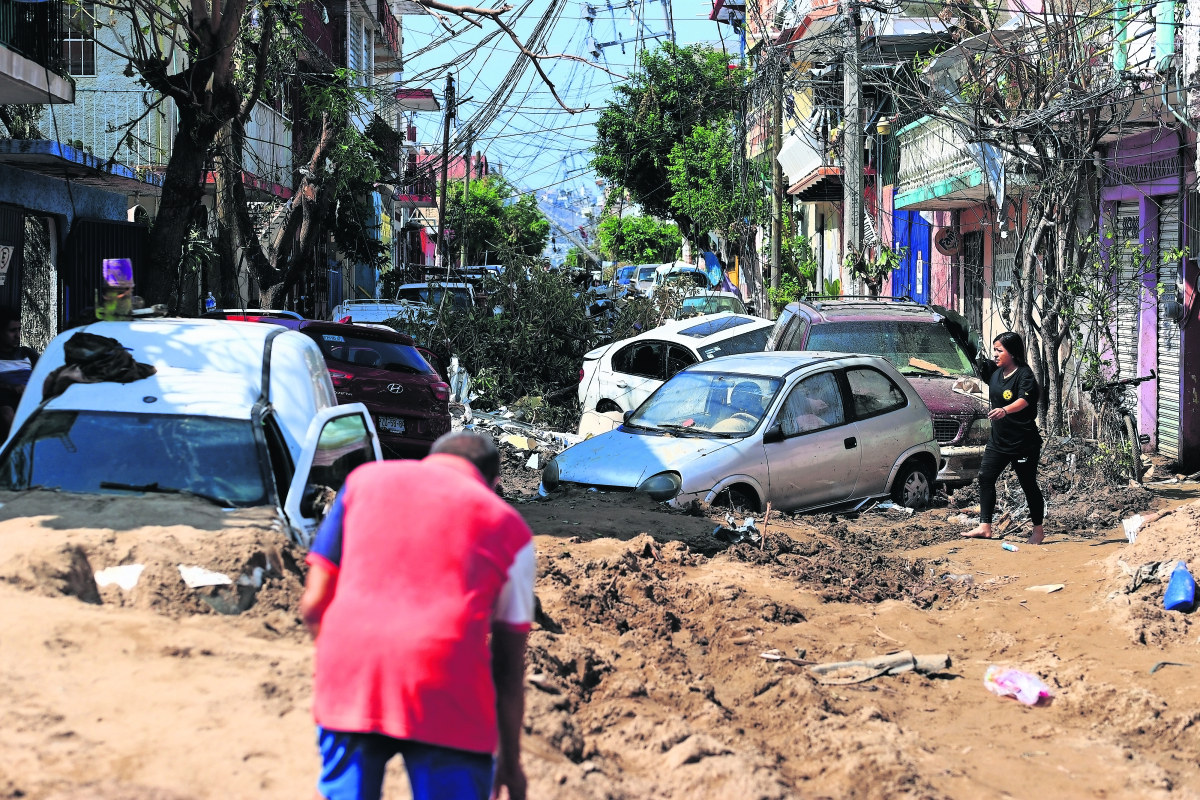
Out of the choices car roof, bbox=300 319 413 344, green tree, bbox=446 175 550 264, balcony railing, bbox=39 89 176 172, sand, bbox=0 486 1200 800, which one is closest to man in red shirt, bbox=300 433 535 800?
sand, bbox=0 486 1200 800

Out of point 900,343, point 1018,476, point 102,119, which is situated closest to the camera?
point 1018,476

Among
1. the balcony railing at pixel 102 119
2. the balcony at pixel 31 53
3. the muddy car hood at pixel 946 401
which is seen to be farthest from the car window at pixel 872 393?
the balcony railing at pixel 102 119

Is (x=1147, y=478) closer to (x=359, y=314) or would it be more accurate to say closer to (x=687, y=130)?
(x=359, y=314)

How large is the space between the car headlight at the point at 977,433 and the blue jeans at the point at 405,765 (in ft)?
32.4

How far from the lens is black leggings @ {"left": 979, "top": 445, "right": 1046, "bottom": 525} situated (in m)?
9.16

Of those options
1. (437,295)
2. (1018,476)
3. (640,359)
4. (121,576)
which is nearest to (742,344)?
(640,359)

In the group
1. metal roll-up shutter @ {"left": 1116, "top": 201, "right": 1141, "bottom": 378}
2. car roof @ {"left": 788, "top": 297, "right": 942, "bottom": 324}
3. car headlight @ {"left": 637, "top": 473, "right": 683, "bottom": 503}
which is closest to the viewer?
car headlight @ {"left": 637, "top": 473, "right": 683, "bottom": 503}

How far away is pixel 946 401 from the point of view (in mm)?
12008

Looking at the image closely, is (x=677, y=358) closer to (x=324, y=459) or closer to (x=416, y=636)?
(x=324, y=459)

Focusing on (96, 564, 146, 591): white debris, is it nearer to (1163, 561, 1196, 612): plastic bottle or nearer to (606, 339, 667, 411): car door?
(1163, 561, 1196, 612): plastic bottle

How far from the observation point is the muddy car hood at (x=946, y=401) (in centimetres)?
1189

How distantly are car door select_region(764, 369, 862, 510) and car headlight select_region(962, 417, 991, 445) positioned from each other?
1968 mm

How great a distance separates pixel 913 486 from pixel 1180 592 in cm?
429

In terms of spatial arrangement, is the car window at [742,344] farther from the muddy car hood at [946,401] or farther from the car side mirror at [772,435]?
the car side mirror at [772,435]
